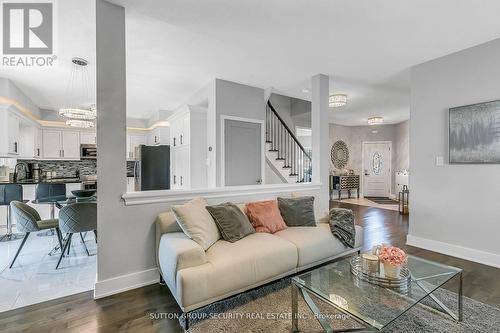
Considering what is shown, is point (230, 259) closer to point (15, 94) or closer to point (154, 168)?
point (154, 168)

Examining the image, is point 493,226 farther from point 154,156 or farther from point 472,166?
point 154,156

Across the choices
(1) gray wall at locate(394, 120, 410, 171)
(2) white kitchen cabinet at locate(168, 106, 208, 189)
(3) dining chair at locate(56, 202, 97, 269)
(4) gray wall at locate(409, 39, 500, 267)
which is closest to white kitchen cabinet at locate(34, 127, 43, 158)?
(2) white kitchen cabinet at locate(168, 106, 208, 189)

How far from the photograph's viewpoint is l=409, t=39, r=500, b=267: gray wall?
295 cm

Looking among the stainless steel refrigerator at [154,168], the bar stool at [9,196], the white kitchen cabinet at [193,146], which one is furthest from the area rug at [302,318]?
the bar stool at [9,196]

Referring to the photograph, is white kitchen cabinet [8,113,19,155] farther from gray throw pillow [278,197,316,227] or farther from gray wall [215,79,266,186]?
gray throw pillow [278,197,316,227]

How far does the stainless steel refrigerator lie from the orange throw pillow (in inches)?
138

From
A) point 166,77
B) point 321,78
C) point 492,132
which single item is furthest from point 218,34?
point 492,132

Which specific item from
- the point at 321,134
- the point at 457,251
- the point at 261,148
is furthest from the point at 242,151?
the point at 457,251

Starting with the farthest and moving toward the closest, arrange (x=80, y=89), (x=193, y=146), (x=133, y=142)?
(x=133, y=142)
(x=80, y=89)
(x=193, y=146)

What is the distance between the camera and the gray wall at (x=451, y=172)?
9.67 feet

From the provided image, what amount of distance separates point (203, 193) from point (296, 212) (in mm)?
1204

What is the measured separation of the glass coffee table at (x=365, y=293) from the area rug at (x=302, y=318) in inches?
3.9

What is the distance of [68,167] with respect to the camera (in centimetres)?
689

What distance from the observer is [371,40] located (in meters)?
2.97
